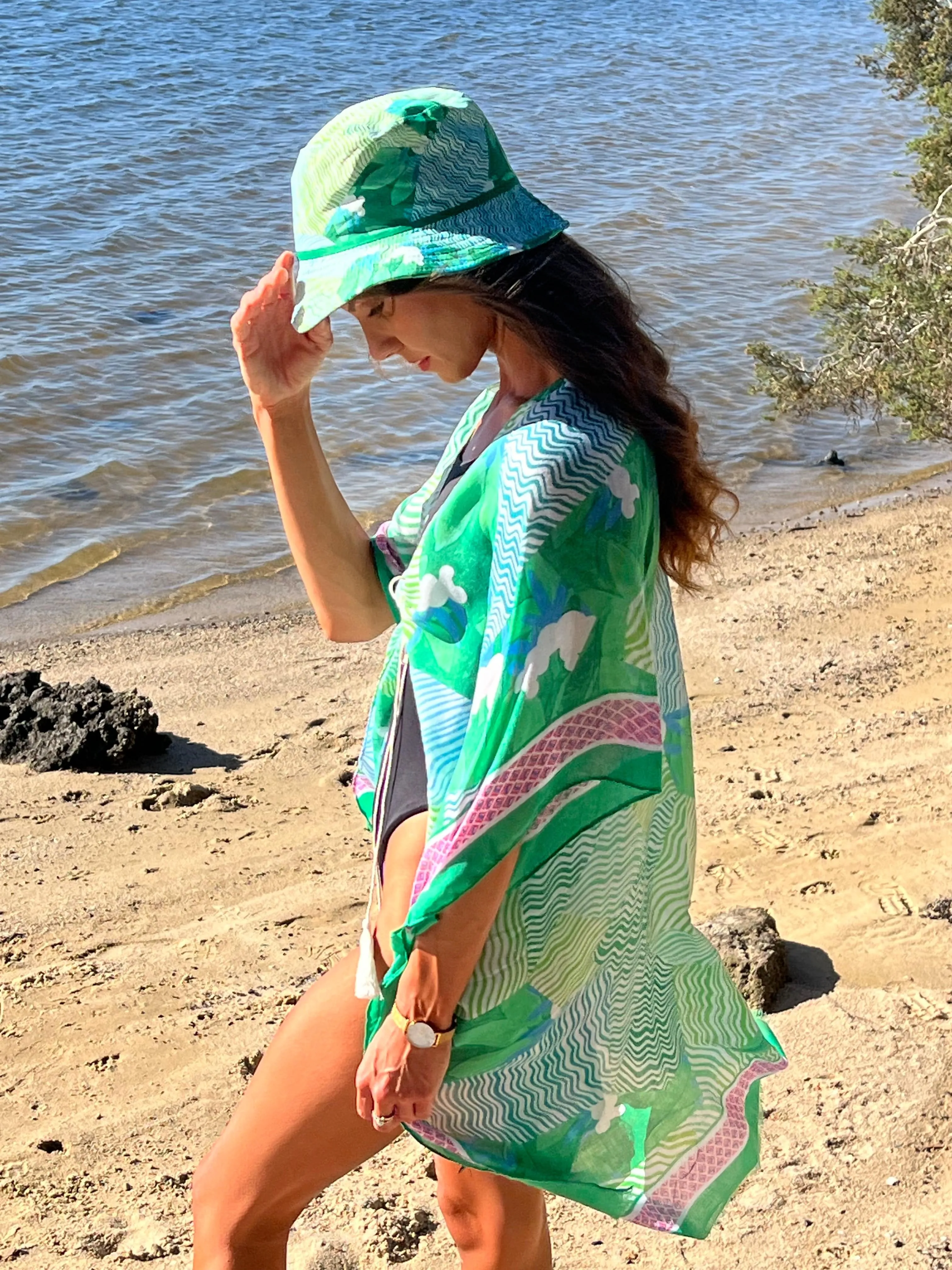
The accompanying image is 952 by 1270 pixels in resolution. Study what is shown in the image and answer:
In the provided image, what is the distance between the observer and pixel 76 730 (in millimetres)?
5699

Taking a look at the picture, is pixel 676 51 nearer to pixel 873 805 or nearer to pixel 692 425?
pixel 873 805

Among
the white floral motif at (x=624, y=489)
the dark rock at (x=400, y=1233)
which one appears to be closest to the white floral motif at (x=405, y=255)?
the white floral motif at (x=624, y=489)

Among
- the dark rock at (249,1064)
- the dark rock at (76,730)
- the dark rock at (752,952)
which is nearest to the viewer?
the dark rock at (249,1064)

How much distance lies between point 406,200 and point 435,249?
3.1 inches

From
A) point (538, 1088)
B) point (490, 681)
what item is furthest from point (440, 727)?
point (538, 1088)

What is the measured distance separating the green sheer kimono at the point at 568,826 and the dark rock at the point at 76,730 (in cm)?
361

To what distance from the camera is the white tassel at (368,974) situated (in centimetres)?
204

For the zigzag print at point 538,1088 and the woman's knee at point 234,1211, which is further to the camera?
the woman's knee at point 234,1211

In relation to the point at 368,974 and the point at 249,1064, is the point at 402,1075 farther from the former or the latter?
the point at 249,1064

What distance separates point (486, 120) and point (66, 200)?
13969mm

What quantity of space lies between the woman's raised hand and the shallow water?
5.88 m

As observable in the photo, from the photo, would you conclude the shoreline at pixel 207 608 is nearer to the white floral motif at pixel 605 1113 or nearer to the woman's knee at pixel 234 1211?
the woman's knee at pixel 234 1211

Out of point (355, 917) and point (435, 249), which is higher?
point (435, 249)

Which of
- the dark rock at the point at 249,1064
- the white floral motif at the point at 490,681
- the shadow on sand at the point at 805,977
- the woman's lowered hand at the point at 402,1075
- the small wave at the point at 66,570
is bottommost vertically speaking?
the small wave at the point at 66,570
